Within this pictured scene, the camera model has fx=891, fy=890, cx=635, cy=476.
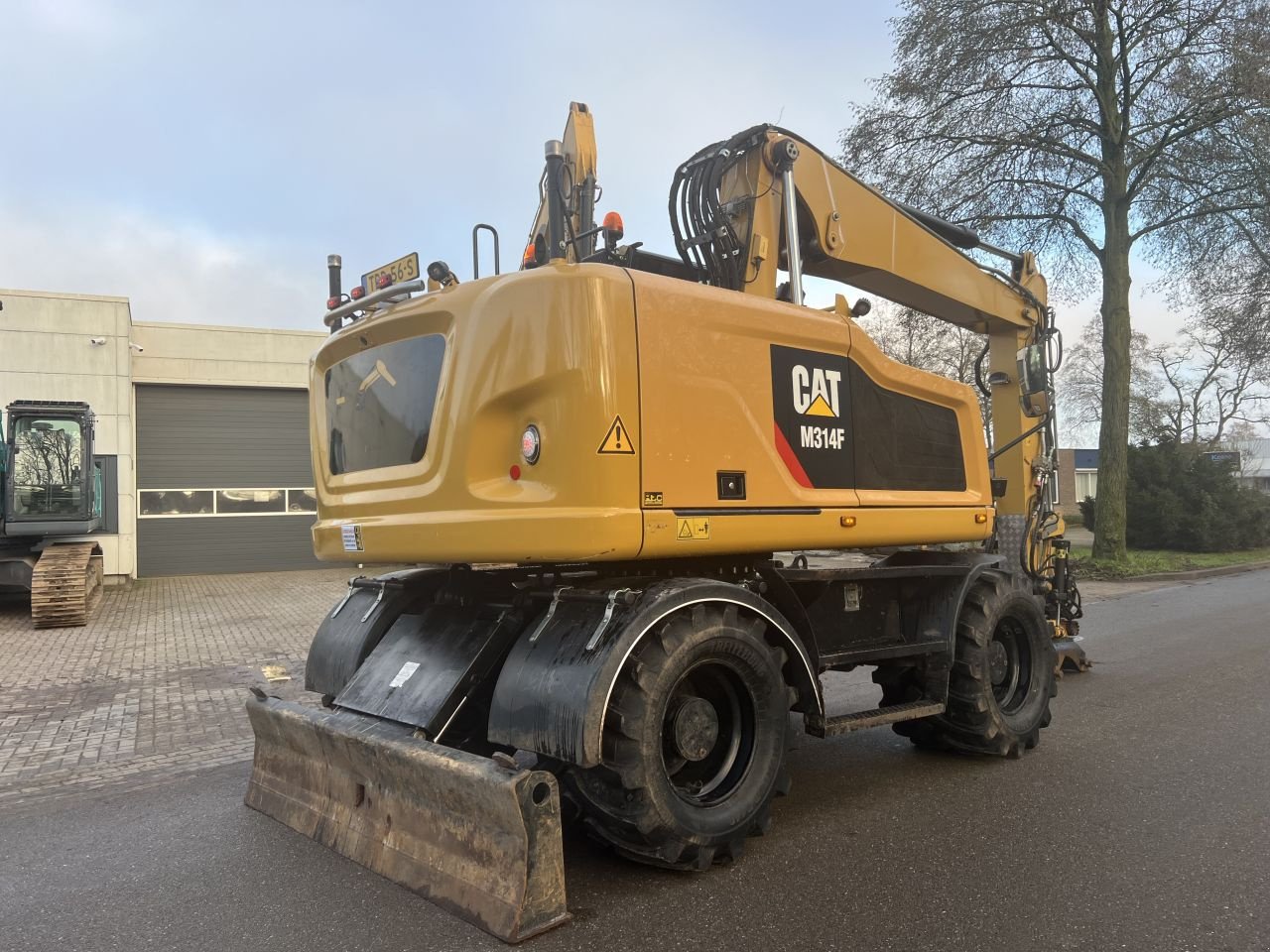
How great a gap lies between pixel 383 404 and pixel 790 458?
1.97m

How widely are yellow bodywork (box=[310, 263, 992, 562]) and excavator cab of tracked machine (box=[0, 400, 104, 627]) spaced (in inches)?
434

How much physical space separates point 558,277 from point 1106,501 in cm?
1725

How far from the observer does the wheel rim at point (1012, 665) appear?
218 inches

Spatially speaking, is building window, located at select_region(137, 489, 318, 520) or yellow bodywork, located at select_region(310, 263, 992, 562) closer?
yellow bodywork, located at select_region(310, 263, 992, 562)

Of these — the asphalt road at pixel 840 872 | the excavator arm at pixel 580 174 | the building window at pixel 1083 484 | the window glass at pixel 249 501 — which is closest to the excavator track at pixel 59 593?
the window glass at pixel 249 501

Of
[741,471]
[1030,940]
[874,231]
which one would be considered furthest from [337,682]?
[874,231]

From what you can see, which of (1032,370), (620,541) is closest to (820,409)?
(620,541)

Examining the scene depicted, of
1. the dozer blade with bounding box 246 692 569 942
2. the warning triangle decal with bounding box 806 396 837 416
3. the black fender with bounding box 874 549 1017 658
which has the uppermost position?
the warning triangle decal with bounding box 806 396 837 416

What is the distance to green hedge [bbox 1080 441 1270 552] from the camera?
75.8ft

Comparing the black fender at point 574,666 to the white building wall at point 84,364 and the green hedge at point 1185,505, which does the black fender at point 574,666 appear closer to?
the white building wall at point 84,364

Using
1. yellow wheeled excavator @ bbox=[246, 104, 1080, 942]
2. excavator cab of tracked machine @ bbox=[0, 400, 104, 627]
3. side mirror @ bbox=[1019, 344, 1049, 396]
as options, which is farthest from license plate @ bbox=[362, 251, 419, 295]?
excavator cab of tracked machine @ bbox=[0, 400, 104, 627]

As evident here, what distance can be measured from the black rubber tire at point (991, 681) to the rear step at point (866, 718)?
0.83 feet

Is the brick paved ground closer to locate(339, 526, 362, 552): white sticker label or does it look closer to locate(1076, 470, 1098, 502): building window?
locate(339, 526, 362, 552): white sticker label

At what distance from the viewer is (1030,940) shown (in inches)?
121
